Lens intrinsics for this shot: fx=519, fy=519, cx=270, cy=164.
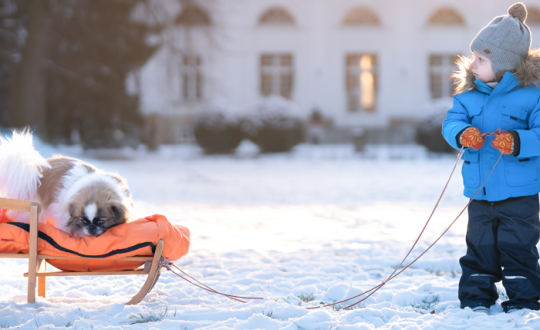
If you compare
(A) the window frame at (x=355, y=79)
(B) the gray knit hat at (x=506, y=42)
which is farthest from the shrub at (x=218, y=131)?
(B) the gray knit hat at (x=506, y=42)

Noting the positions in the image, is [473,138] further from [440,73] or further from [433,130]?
[440,73]

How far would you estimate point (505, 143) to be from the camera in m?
2.93

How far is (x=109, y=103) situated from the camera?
19359 mm

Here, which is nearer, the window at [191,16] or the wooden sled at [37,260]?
the wooden sled at [37,260]

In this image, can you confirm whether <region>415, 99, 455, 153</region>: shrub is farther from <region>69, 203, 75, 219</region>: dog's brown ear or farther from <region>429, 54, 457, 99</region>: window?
<region>69, 203, 75, 219</region>: dog's brown ear

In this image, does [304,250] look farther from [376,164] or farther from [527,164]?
[376,164]

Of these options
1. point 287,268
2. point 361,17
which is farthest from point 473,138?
point 361,17

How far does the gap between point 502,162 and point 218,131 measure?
15.6 meters

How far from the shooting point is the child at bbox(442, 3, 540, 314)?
3062mm

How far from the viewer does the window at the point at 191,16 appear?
16.3m

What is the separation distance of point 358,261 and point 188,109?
73.1 feet

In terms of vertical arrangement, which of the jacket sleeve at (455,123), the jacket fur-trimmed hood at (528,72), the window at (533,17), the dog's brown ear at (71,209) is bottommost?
the dog's brown ear at (71,209)

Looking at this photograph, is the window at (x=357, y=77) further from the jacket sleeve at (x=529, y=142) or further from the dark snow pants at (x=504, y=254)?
the jacket sleeve at (x=529, y=142)

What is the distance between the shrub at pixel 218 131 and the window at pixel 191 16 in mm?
3165
